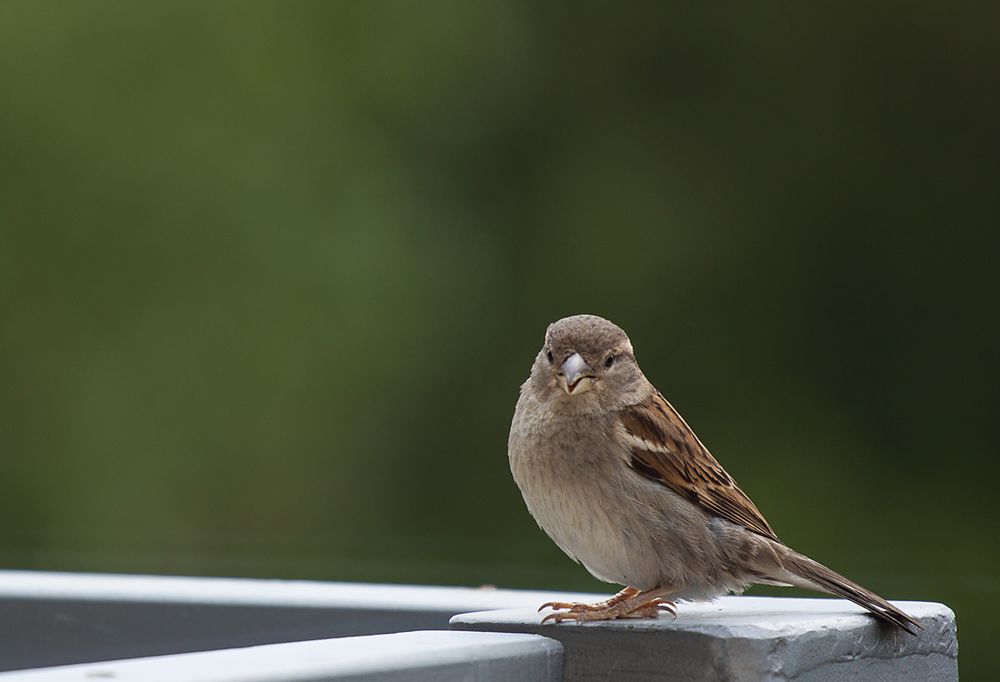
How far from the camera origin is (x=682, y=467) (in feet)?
5.07

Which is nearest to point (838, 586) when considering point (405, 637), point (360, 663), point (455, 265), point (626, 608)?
point (626, 608)

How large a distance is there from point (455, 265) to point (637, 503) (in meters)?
4.34

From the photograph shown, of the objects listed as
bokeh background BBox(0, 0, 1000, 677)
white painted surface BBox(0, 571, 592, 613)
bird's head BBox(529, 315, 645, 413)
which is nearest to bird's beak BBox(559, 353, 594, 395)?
bird's head BBox(529, 315, 645, 413)

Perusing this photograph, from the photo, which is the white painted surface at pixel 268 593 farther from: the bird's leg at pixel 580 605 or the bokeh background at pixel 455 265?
the bokeh background at pixel 455 265

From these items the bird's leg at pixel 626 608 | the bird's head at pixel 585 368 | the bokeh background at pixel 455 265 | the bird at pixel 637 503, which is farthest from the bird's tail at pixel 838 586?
the bokeh background at pixel 455 265

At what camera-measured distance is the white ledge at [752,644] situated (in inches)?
46.2

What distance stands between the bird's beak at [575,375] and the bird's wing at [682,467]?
0.17ft

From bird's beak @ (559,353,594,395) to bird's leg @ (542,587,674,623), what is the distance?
0.75 ft

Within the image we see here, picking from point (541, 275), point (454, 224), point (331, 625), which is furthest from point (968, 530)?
point (331, 625)

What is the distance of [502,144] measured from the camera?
6105mm

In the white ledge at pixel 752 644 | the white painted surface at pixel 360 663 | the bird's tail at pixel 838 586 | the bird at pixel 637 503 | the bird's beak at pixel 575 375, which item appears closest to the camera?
the white painted surface at pixel 360 663

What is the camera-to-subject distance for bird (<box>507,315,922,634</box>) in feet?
4.81

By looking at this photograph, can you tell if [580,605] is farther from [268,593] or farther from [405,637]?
[268,593]

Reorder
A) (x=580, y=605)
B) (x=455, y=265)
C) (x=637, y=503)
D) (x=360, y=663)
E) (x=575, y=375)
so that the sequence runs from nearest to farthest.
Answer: (x=360, y=663), (x=580, y=605), (x=637, y=503), (x=575, y=375), (x=455, y=265)
